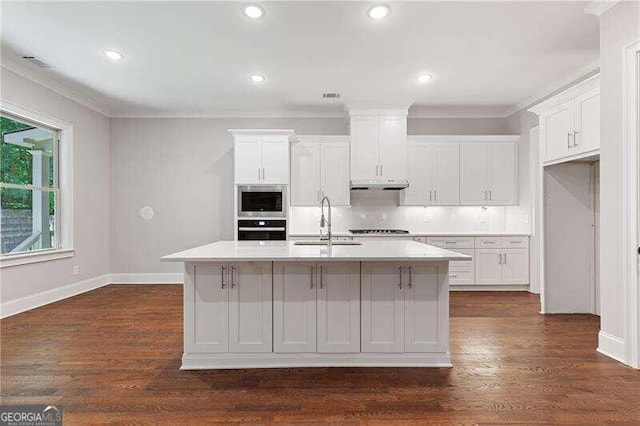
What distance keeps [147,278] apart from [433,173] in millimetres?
5043

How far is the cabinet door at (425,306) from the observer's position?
2826mm

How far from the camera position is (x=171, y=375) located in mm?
2682

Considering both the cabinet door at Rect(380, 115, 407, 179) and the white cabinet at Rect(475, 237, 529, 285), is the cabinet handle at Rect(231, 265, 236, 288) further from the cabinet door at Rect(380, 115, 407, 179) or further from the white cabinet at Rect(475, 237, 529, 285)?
the white cabinet at Rect(475, 237, 529, 285)

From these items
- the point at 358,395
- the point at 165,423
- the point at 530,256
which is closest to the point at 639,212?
the point at 358,395

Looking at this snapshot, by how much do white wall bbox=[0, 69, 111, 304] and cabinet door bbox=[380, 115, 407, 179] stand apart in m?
4.52

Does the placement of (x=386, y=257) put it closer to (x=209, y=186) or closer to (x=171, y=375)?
(x=171, y=375)

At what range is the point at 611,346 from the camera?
9.80 ft

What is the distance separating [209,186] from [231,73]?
2.29 m

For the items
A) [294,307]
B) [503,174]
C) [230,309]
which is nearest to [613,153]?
[294,307]

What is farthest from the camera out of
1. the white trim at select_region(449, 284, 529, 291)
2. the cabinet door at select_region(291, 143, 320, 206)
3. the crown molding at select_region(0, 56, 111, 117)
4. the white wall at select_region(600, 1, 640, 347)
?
the cabinet door at select_region(291, 143, 320, 206)

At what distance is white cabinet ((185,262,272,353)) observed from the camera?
9.18 feet

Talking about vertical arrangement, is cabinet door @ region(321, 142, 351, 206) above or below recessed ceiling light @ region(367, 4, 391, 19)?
below

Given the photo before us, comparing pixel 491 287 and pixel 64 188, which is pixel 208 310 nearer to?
pixel 64 188

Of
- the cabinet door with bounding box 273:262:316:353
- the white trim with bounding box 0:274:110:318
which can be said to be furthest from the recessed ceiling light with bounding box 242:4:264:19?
the white trim with bounding box 0:274:110:318
